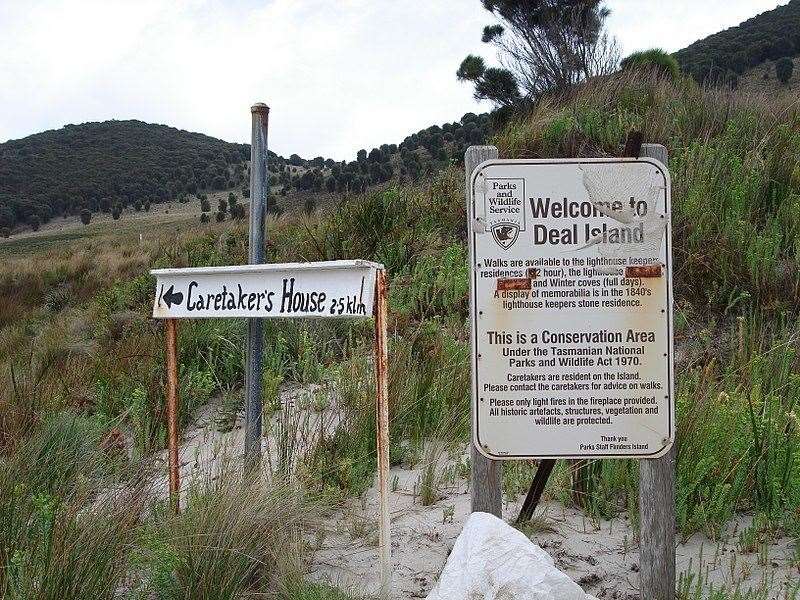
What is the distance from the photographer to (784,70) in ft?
94.5

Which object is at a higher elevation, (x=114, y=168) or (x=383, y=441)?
(x=114, y=168)

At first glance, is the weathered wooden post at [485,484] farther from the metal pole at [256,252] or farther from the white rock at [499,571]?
the metal pole at [256,252]

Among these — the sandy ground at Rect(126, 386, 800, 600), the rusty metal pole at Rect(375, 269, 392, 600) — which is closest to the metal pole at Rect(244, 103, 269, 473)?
the sandy ground at Rect(126, 386, 800, 600)

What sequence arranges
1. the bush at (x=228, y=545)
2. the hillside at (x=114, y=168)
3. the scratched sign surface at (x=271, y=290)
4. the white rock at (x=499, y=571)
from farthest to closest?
the hillside at (x=114, y=168), the scratched sign surface at (x=271, y=290), the bush at (x=228, y=545), the white rock at (x=499, y=571)

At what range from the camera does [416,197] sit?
949cm

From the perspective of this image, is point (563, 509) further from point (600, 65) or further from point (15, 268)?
point (15, 268)

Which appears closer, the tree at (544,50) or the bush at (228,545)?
the bush at (228,545)

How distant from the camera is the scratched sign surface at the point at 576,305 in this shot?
2.89m

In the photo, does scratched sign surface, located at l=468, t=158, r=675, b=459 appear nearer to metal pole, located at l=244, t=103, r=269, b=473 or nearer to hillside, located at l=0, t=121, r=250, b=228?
metal pole, located at l=244, t=103, r=269, b=473

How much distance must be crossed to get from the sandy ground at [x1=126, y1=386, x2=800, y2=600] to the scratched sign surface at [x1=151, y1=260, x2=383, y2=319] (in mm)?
745

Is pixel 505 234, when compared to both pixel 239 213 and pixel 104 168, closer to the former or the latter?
pixel 239 213

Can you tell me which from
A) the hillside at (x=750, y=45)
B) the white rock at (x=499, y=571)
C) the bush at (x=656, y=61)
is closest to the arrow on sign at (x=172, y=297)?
A: the white rock at (x=499, y=571)

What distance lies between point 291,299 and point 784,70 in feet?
101

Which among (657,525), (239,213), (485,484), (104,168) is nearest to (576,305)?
(485,484)
